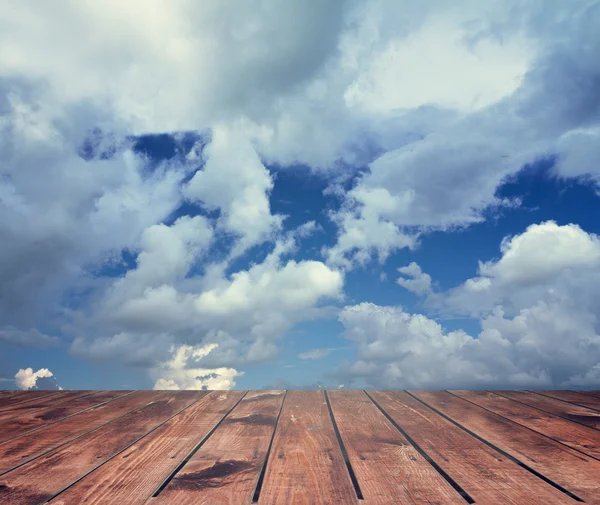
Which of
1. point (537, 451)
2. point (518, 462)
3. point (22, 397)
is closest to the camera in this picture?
point (518, 462)

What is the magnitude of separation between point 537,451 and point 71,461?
1.90m

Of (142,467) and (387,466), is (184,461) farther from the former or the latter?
(387,466)

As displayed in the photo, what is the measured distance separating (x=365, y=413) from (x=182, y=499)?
1.52 metres

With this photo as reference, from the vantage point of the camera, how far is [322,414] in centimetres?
265

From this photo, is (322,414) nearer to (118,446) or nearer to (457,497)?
(118,446)

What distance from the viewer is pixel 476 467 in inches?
66.1

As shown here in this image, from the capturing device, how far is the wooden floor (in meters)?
1.43

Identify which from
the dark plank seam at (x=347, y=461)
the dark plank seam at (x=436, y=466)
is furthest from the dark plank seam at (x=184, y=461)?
the dark plank seam at (x=436, y=466)

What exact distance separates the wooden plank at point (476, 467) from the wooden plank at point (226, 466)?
27.4 inches

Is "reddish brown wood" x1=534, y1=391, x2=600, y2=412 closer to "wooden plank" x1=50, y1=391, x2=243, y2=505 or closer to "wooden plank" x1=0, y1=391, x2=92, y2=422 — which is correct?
"wooden plank" x1=50, y1=391, x2=243, y2=505

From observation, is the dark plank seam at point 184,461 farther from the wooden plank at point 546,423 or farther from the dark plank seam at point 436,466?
the wooden plank at point 546,423

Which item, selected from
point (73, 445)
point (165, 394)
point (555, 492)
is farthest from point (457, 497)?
point (165, 394)

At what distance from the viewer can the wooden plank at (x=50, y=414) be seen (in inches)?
94.1

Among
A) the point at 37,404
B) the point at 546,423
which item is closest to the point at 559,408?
the point at 546,423
